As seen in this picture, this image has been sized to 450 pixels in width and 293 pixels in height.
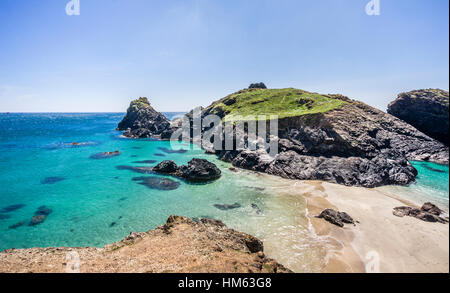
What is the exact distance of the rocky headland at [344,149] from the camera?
91.5ft

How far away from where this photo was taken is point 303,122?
37.9 m

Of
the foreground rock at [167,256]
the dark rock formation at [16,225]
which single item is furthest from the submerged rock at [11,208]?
the foreground rock at [167,256]

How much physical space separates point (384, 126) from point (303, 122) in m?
18.1

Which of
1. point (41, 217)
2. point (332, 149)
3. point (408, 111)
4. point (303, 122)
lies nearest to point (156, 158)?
point (41, 217)

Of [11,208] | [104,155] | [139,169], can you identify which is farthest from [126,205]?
[104,155]

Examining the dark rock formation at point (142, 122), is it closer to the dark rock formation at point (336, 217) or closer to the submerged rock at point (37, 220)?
the submerged rock at point (37, 220)

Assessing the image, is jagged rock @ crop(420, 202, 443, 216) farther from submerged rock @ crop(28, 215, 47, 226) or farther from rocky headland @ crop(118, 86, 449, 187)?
submerged rock @ crop(28, 215, 47, 226)

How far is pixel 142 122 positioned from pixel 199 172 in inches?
2616

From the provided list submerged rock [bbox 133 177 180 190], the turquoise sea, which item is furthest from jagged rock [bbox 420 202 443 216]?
submerged rock [bbox 133 177 180 190]

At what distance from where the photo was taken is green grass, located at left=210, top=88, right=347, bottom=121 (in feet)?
140

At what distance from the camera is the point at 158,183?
93.7ft

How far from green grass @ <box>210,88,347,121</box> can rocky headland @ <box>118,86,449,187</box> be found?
765 millimetres
